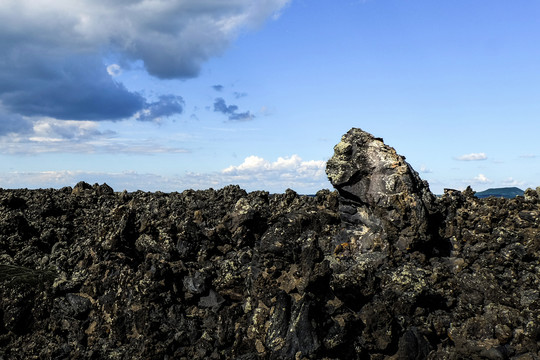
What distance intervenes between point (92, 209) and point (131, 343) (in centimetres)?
925

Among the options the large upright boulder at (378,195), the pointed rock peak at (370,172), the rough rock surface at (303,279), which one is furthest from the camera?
the pointed rock peak at (370,172)

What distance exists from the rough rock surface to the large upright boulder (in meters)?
0.04

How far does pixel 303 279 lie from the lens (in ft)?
37.1

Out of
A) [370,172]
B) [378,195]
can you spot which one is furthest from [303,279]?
[370,172]

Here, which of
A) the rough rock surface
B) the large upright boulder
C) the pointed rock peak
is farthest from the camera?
the pointed rock peak

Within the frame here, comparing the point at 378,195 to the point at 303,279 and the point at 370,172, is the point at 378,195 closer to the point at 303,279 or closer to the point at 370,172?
the point at 370,172

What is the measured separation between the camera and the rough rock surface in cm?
1112

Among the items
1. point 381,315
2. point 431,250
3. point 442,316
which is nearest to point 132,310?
point 381,315

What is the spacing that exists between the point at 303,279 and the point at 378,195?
4.75 m

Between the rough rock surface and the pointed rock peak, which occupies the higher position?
the pointed rock peak

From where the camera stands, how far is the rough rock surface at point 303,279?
11117 mm

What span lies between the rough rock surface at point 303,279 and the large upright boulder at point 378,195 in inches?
1.6

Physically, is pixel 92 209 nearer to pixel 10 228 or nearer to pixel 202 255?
pixel 10 228

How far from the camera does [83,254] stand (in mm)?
14266
